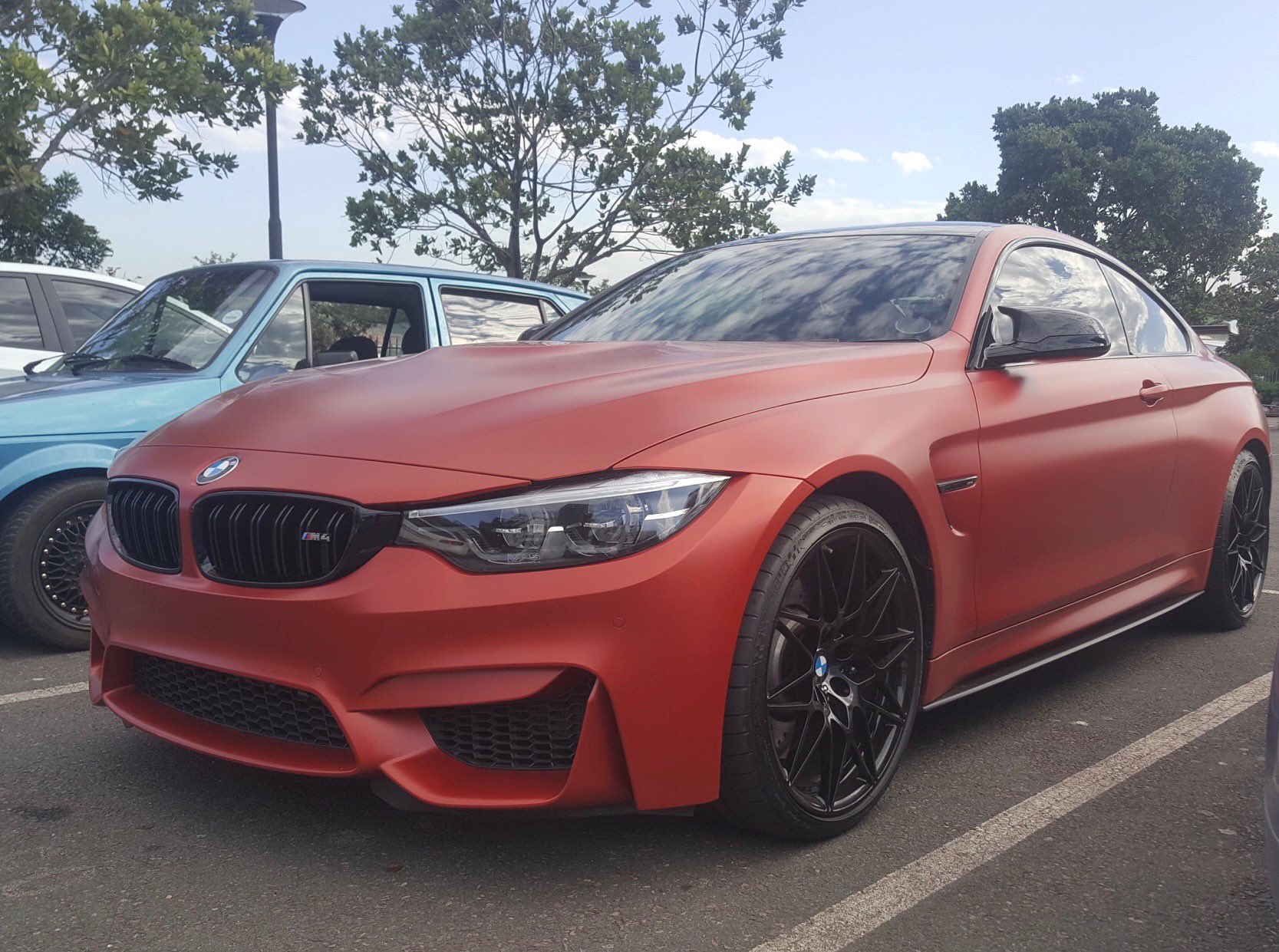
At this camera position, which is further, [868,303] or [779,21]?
[779,21]

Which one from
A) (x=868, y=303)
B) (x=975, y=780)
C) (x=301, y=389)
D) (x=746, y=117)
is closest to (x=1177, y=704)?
(x=975, y=780)

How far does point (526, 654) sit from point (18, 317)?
6.18 m

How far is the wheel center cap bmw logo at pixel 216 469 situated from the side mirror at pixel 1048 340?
197 cm

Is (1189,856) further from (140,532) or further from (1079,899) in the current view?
(140,532)

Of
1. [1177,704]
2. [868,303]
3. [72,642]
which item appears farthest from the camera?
[72,642]

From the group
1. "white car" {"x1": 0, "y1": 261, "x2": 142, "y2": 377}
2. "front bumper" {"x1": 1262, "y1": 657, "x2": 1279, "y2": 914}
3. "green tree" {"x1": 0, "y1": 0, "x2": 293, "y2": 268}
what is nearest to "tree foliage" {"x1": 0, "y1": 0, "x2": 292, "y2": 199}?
"green tree" {"x1": 0, "y1": 0, "x2": 293, "y2": 268}

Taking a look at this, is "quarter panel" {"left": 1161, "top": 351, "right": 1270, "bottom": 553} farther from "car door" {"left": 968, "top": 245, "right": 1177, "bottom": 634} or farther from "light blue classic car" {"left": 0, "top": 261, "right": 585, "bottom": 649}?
"light blue classic car" {"left": 0, "top": 261, "right": 585, "bottom": 649}

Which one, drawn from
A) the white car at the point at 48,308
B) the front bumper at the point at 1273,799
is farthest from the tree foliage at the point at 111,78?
the front bumper at the point at 1273,799

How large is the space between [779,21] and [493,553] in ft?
66.8

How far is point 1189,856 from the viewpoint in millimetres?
2734

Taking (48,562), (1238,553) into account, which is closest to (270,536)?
(48,562)

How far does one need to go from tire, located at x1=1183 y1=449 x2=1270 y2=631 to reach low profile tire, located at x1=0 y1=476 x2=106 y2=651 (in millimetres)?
4139

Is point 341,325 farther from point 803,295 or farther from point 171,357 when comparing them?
point 803,295

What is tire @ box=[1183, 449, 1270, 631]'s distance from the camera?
186 inches
